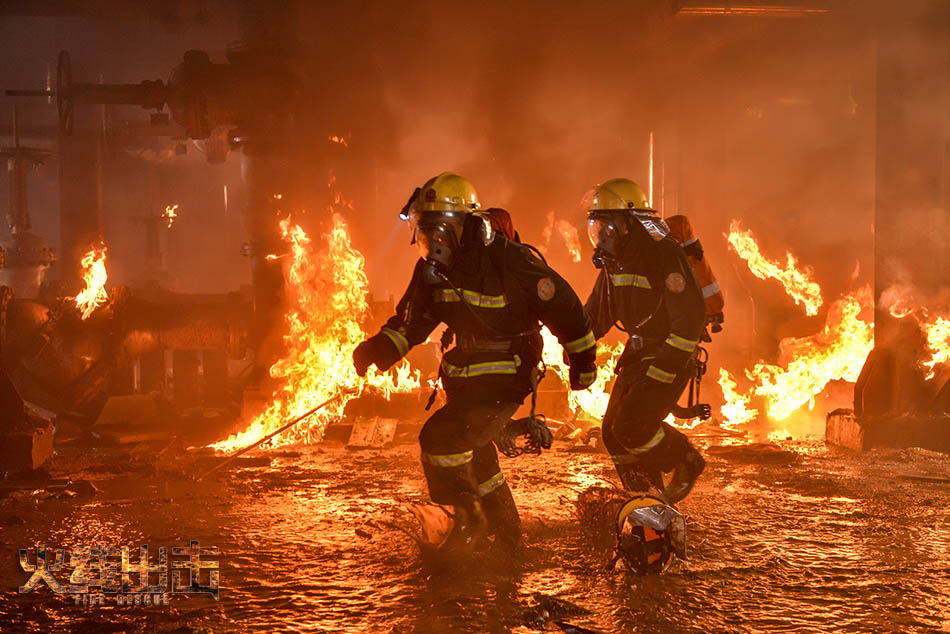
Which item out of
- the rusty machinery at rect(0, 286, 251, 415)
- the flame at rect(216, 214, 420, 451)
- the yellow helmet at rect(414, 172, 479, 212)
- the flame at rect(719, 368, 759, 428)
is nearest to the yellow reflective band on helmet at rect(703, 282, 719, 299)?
the yellow helmet at rect(414, 172, 479, 212)

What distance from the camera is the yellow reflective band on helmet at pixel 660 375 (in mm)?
4961

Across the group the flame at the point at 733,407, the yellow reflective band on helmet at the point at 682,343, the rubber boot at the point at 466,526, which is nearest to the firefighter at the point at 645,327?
the yellow reflective band on helmet at the point at 682,343

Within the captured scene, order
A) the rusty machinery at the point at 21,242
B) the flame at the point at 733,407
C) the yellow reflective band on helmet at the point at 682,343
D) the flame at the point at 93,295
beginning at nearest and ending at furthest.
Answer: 1. the yellow reflective band on helmet at the point at 682,343
2. the flame at the point at 93,295
3. the flame at the point at 733,407
4. the rusty machinery at the point at 21,242

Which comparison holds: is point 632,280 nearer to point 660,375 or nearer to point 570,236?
point 660,375

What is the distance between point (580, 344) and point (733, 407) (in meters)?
7.01

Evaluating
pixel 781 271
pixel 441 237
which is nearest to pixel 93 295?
pixel 441 237

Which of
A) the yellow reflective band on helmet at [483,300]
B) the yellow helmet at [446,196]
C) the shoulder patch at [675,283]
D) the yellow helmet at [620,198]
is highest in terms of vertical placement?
the yellow helmet at [620,198]

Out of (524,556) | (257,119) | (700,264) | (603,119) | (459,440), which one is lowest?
(524,556)

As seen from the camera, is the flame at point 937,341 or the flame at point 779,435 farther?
the flame at point 779,435

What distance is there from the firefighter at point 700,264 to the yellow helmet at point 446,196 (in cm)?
159

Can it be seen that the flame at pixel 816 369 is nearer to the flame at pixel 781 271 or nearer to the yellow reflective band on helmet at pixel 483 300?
the flame at pixel 781 271

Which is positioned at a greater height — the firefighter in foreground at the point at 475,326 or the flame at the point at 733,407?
the firefighter in foreground at the point at 475,326

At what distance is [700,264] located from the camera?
5.62 m

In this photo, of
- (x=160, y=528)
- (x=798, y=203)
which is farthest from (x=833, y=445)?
(x=160, y=528)
